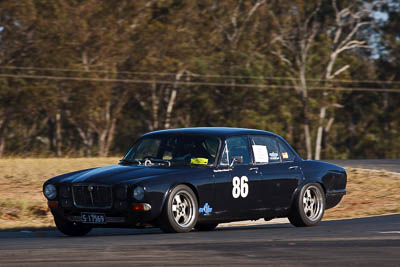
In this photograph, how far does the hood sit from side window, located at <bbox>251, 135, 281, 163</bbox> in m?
1.59

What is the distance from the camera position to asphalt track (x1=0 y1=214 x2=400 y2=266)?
305 inches

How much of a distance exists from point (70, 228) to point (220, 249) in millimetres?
3275

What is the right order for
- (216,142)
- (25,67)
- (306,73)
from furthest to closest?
(306,73) < (25,67) < (216,142)

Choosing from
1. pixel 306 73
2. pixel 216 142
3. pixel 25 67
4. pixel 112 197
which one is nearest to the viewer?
pixel 112 197

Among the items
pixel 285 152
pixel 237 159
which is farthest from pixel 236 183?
pixel 285 152

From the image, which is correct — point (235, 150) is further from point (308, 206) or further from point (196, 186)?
point (308, 206)

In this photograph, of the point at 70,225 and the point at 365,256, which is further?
the point at 70,225

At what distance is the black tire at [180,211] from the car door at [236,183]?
21.5 inches

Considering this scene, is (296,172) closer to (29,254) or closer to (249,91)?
(29,254)

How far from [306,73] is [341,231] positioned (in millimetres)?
50935

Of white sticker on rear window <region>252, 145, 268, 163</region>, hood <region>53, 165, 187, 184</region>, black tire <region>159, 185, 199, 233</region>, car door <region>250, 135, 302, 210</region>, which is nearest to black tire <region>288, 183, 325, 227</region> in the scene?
car door <region>250, 135, 302, 210</region>

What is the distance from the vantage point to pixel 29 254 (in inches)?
328

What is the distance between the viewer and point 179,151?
12.0 metres

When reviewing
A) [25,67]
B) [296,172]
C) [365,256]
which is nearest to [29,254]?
[365,256]
